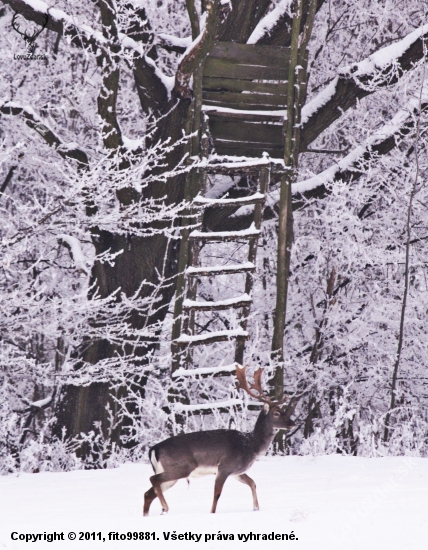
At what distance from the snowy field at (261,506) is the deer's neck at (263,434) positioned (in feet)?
1.32

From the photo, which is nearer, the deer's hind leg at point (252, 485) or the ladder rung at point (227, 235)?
the deer's hind leg at point (252, 485)

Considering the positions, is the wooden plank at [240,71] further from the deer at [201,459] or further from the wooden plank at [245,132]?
the deer at [201,459]

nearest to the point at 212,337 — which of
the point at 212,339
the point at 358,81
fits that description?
the point at 212,339

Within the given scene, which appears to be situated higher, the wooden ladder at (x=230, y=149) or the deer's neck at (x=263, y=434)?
the wooden ladder at (x=230, y=149)

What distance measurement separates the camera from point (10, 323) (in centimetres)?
888

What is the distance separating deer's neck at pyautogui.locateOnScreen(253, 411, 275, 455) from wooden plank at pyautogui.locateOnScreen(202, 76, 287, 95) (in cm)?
512

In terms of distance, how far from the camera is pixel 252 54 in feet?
33.5

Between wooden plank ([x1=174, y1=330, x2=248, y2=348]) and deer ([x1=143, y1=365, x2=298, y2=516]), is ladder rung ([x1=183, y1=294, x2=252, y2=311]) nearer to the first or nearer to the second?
wooden plank ([x1=174, y1=330, x2=248, y2=348])

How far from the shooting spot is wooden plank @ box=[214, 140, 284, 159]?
10641 millimetres

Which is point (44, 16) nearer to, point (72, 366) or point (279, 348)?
point (72, 366)

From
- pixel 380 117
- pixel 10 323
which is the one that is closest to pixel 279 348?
pixel 10 323

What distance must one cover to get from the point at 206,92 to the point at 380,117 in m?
3.69

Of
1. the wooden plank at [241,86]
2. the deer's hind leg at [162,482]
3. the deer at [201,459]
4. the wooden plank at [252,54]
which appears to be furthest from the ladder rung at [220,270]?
the deer's hind leg at [162,482]

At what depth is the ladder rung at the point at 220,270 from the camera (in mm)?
9305
